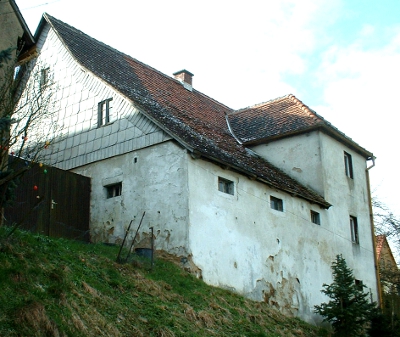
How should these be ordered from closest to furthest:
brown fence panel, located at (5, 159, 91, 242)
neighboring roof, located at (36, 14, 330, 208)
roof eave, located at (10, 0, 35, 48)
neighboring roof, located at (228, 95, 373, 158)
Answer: roof eave, located at (10, 0, 35, 48) → brown fence panel, located at (5, 159, 91, 242) → neighboring roof, located at (36, 14, 330, 208) → neighboring roof, located at (228, 95, 373, 158)

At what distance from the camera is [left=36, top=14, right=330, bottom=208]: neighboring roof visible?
1838 cm

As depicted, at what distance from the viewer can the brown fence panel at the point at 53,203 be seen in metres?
17.2

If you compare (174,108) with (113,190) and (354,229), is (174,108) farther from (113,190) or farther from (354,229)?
(354,229)

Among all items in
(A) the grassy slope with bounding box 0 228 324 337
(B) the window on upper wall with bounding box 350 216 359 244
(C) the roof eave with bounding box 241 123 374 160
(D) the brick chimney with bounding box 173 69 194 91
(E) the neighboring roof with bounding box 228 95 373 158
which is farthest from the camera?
(D) the brick chimney with bounding box 173 69 194 91

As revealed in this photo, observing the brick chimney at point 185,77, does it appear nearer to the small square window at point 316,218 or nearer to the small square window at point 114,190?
the small square window at point 316,218

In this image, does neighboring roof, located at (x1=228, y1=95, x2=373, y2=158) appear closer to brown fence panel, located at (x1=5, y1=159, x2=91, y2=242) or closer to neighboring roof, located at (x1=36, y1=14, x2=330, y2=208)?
neighboring roof, located at (x1=36, y1=14, x2=330, y2=208)

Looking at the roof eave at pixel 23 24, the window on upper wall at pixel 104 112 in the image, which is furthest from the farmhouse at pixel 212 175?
the roof eave at pixel 23 24

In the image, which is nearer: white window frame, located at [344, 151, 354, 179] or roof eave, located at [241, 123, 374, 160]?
roof eave, located at [241, 123, 374, 160]

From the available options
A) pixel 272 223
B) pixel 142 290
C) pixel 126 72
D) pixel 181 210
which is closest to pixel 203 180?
pixel 181 210

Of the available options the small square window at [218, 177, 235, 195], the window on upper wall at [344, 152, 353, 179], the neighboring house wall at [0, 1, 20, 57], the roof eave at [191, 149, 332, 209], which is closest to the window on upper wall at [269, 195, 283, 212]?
the roof eave at [191, 149, 332, 209]

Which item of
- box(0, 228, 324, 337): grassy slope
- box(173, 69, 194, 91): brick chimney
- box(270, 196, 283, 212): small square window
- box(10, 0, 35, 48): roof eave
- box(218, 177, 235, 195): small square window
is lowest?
box(0, 228, 324, 337): grassy slope

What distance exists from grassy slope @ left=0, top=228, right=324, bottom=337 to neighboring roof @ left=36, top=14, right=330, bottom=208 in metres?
3.95

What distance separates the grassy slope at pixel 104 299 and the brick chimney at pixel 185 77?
1157 cm

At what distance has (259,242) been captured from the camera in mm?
18578
